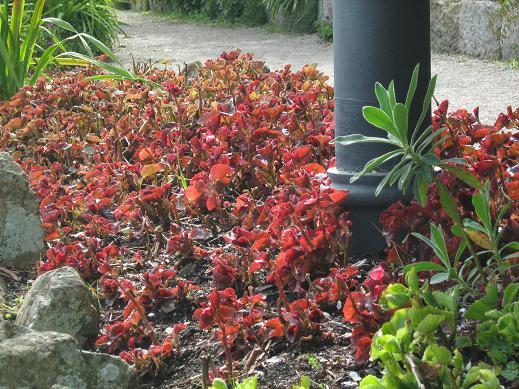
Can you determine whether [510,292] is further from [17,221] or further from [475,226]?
[17,221]

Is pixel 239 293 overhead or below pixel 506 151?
below

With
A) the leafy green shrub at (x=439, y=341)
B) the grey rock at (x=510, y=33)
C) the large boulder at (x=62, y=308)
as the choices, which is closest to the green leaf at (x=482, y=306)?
the leafy green shrub at (x=439, y=341)

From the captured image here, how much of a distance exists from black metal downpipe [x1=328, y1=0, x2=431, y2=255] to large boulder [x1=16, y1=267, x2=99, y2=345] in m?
0.87

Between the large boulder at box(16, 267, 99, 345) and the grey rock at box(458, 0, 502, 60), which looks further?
the grey rock at box(458, 0, 502, 60)

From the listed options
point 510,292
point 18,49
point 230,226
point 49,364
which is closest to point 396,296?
point 510,292

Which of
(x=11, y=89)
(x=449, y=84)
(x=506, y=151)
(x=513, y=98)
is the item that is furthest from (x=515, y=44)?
(x=506, y=151)

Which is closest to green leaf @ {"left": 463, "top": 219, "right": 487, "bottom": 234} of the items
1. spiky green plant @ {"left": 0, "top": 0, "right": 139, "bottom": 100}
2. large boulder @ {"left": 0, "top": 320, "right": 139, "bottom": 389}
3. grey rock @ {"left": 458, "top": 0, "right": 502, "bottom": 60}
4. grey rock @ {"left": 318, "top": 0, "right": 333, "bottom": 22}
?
large boulder @ {"left": 0, "top": 320, "right": 139, "bottom": 389}

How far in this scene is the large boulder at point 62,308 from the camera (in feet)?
9.57

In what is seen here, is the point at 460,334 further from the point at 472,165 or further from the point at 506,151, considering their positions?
the point at 506,151

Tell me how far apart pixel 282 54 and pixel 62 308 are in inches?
364

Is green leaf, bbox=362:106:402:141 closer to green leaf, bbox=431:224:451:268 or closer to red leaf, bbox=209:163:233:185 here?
green leaf, bbox=431:224:451:268

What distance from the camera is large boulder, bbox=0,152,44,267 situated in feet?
13.0

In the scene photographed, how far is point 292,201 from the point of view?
10.6 feet

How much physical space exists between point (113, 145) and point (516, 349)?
119 inches
